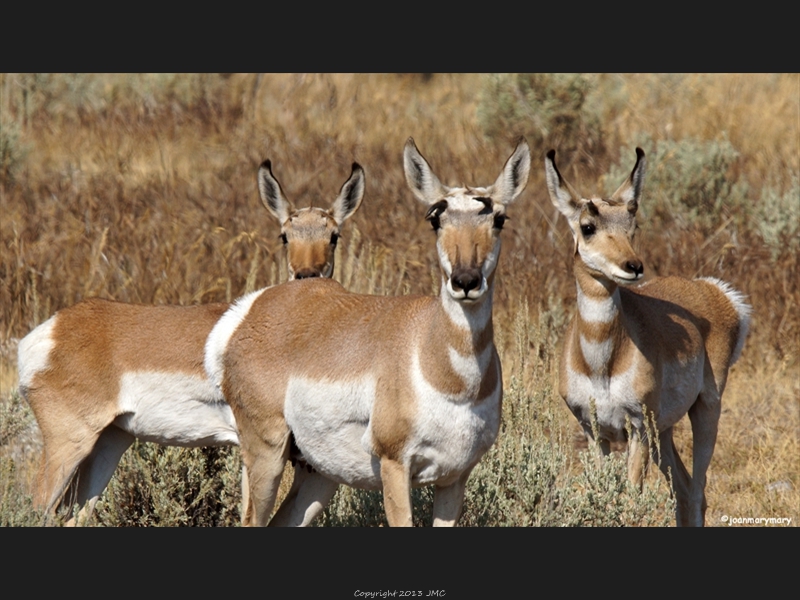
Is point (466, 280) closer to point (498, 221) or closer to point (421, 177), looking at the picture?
point (498, 221)

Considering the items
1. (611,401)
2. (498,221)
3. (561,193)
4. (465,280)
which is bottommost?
(611,401)

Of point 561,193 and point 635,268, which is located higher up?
point 561,193

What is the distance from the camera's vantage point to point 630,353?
284 inches

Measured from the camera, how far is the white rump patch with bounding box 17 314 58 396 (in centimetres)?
635

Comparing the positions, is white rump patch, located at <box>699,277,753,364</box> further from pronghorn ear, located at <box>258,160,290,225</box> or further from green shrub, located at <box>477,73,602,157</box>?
green shrub, located at <box>477,73,602,157</box>

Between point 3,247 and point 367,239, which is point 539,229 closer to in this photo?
point 367,239

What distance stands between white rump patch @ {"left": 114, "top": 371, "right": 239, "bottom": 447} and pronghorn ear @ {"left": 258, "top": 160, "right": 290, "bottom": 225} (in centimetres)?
269

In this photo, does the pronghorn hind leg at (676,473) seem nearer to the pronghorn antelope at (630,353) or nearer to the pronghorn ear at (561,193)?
the pronghorn antelope at (630,353)

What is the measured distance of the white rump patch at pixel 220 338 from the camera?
6.20 m

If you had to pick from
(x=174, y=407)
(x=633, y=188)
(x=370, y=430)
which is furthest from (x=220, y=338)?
(x=633, y=188)

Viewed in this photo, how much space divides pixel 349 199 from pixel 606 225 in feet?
7.71

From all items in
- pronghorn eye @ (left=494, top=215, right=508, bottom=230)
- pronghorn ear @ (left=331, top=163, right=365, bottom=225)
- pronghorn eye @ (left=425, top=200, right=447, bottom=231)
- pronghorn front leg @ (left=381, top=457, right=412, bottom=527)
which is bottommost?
pronghorn front leg @ (left=381, top=457, right=412, bottom=527)

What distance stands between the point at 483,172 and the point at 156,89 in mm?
7204

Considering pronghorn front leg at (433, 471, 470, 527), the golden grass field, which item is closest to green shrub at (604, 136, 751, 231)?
the golden grass field
